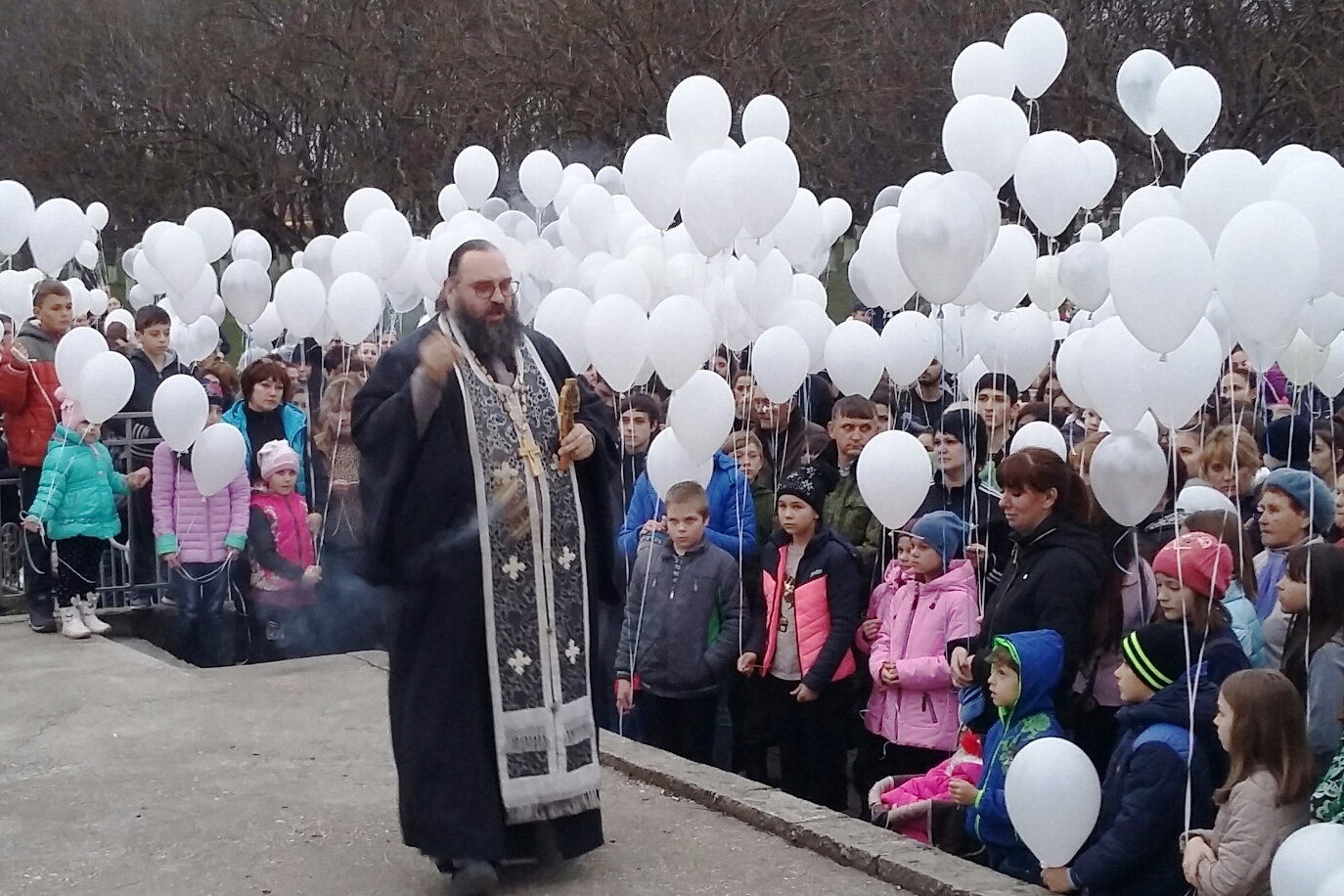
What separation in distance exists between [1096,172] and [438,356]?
A: 466 cm

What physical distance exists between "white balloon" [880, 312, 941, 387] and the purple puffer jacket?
3095mm

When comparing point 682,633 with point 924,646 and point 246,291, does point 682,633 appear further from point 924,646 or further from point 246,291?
point 246,291

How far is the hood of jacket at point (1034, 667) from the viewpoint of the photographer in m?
4.72

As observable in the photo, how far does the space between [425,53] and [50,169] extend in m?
5.90

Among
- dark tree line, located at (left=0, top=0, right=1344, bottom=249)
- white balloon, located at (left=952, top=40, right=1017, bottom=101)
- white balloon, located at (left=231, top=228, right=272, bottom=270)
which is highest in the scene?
dark tree line, located at (left=0, top=0, right=1344, bottom=249)

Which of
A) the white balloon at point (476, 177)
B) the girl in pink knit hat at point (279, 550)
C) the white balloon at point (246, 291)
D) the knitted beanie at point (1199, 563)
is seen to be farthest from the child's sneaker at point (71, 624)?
the knitted beanie at point (1199, 563)

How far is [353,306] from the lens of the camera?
9508mm

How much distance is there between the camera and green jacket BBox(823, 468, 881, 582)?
6.65 metres

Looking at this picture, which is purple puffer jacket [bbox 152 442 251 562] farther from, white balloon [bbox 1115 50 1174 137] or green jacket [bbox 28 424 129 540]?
white balloon [bbox 1115 50 1174 137]

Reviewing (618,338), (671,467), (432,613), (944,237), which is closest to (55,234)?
(618,338)

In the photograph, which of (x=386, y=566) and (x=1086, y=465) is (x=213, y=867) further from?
(x=1086, y=465)

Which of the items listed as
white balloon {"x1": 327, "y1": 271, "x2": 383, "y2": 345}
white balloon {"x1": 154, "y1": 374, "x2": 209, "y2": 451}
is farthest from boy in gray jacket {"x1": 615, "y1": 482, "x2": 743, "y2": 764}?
Result: white balloon {"x1": 327, "y1": 271, "x2": 383, "y2": 345}

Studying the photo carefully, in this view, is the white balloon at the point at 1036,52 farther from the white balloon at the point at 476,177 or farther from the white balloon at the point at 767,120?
the white balloon at the point at 476,177

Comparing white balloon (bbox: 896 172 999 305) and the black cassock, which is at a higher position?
white balloon (bbox: 896 172 999 305)
